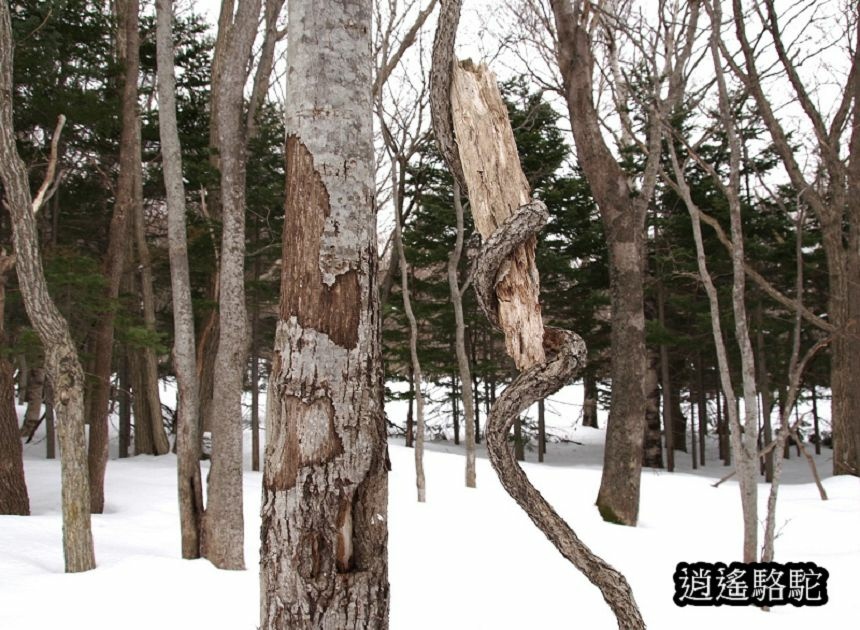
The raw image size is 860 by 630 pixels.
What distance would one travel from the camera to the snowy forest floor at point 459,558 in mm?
4844

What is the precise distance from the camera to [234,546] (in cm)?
600

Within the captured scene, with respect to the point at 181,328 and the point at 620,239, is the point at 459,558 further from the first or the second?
the point at 620,239

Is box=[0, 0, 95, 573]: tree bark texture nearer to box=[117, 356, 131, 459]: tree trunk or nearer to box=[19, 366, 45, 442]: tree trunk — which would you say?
box=[117, 356, 131, 459]: tree trunk

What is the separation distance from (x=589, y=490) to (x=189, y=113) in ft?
35.3

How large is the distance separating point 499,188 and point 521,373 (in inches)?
26.2

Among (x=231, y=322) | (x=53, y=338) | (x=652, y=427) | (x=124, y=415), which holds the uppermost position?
(x=231, y=322)

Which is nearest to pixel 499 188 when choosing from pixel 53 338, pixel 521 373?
pixel 521 373

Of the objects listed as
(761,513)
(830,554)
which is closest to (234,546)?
(830,554)

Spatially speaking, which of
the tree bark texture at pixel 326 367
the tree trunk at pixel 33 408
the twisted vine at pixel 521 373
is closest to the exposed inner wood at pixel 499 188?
the twisted vine at pixel 521 373

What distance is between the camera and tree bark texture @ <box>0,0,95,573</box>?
5414mm

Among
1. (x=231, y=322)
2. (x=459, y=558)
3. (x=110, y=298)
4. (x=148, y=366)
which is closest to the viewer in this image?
(x=231, y=322)

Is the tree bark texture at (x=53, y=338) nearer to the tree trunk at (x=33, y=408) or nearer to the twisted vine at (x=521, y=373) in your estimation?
the twisted vine at (x=521, y=373)

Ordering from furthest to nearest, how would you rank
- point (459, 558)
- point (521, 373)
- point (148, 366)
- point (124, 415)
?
point (124, 415), point (148, 366), point (459, 558), point (521, 373)

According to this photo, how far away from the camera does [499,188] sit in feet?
8.30
